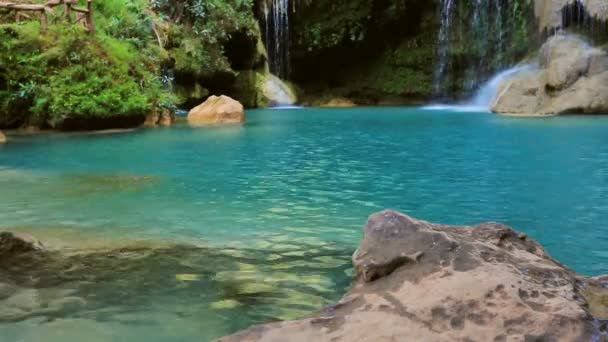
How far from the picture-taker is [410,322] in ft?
7.93

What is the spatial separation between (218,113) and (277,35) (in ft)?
38.0

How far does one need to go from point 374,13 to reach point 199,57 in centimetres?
926

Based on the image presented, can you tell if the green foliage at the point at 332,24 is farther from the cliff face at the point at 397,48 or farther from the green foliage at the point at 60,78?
the green foliage at the point at 60,78

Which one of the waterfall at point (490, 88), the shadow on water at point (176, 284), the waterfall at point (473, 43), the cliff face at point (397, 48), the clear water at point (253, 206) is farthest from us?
the cliff face at point (397, 48)

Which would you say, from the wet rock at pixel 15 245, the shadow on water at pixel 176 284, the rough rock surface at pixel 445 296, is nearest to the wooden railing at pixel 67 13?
the wet rock at pixel 15 245

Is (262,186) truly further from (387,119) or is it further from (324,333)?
(387,119)

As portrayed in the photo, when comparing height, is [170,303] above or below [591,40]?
below

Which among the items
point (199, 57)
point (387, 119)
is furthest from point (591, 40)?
point (199, 57)

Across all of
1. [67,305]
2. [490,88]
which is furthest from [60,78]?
[490,88]

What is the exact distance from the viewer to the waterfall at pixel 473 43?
2481 centimetres

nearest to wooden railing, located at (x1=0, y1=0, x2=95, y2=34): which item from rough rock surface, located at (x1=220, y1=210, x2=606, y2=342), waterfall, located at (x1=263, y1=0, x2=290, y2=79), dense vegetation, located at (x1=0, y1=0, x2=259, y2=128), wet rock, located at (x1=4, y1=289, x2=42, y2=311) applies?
dense vegetation, located at (x1=0, y1=0, x2=259, y2=128)

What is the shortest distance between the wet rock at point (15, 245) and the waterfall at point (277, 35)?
24359 millimetres

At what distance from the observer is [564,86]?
723 inches

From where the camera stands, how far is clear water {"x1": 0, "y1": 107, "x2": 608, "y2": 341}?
3.50 m
